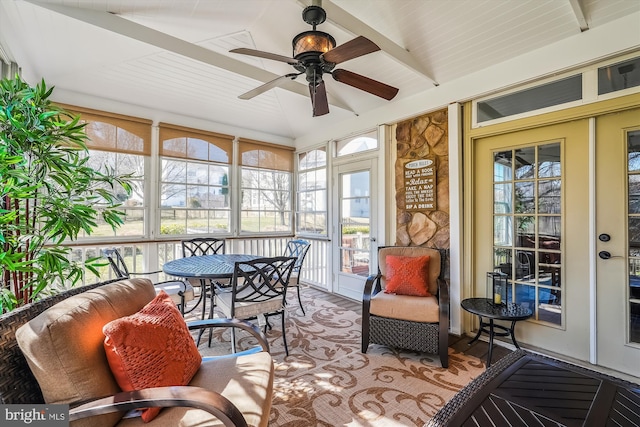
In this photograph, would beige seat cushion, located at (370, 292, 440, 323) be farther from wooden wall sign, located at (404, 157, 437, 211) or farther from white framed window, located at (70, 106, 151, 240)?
white framed window, located at (70, 106, 151, 240)

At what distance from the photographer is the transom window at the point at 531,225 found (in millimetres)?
2645

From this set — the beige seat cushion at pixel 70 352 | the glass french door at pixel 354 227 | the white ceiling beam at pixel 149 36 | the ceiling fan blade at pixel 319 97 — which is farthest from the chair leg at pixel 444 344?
the white ceiling beam at pixel 149 36

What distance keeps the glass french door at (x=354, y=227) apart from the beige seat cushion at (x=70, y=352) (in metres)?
3.36

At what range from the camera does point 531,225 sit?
2791 mm

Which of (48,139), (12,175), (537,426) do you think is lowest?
(537,426)

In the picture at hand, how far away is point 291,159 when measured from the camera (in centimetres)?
555

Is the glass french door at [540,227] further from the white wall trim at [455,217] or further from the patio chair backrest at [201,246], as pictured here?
the patio chair backrest at [201,246]

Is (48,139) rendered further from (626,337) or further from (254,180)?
(626,337)

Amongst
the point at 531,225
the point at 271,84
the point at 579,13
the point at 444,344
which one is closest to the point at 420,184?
the point at 531,225

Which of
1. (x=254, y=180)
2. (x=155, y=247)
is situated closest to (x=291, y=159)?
(x=254, y=180)

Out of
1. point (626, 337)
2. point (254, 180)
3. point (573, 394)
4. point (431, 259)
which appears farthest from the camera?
point (254, 180)

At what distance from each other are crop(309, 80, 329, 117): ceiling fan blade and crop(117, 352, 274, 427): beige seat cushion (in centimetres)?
198

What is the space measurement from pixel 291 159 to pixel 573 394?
4928 millimetres

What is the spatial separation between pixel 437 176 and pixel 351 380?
7.63 feet
